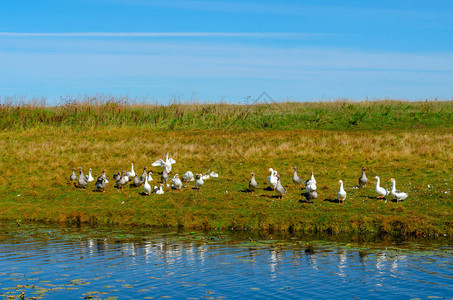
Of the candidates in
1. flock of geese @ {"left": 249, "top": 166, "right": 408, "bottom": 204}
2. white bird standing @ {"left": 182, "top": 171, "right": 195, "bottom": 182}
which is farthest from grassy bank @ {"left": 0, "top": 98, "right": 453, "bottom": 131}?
flock of geese @ {"left": 249, "top": 166, "right": 408, "bottom": 204}

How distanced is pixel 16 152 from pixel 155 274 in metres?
34.2

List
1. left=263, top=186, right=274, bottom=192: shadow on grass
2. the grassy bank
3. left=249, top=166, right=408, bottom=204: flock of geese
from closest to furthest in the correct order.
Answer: left=249, top=166, right=408, bottom=204: flock of geese, left=263, top=186, right=274, bottom=192: shadow on grass, the grassy bank

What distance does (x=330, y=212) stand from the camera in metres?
29.3


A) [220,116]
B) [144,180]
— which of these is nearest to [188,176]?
[144,180]

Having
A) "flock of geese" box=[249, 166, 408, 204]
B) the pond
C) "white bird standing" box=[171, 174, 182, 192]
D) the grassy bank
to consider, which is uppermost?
the grassy bank

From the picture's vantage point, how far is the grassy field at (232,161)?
2952cm

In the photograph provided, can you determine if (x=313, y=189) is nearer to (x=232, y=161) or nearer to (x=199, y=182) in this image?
(x=199, y=182)

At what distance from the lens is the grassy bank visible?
64.4 meters

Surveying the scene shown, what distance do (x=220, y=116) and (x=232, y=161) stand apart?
27399 millimetres

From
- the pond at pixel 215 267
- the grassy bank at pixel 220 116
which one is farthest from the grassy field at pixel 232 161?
the pond at pixel 215 267

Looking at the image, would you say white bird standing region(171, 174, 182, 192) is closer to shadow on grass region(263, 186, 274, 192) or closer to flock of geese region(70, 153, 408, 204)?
flock of geese region(70, 153, 408, 204)

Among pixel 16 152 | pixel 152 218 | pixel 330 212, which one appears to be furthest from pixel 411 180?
pixel 16 152

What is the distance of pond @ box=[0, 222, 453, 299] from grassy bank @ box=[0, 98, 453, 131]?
39601 millimetres

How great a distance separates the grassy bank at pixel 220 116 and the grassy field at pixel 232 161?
0.57 ft
